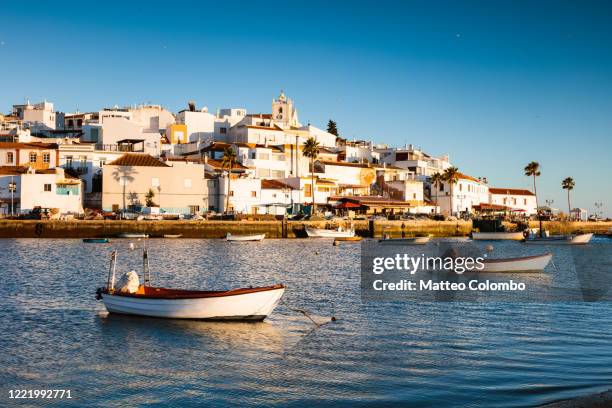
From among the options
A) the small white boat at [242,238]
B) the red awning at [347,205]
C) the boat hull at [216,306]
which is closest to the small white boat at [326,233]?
the small white boat at [242,238]

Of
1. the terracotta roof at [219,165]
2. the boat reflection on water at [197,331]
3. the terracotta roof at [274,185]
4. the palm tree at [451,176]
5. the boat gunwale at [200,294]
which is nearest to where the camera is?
the boat reflection on water at [197,331]

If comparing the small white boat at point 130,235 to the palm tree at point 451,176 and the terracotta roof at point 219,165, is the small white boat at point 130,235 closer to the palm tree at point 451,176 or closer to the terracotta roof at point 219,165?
the terracotta roof at point 219,165

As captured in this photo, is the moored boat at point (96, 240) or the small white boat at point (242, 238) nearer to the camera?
the moored boat at point (96, 240)

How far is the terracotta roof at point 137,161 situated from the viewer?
296ft

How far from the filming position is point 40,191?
84.6m

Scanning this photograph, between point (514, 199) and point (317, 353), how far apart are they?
130964 mm

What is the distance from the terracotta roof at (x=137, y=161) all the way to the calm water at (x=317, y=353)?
5487cm

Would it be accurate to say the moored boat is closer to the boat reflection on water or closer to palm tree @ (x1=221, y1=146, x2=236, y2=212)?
palm tree @ (x1=221, y1=146, x2=236, y2=212)

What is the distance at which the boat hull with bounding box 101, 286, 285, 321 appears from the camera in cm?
2584

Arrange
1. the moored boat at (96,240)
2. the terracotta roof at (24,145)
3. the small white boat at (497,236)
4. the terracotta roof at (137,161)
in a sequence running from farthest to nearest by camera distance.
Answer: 1. the small white boat at (497,236)
2. the terracotta roof at (24,145)
3. the terracotta roof at (137,161)
4. the moored boat at (96,240)

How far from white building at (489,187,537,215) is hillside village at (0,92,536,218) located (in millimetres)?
212

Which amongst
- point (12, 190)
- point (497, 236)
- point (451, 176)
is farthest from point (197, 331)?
point (451, 176)

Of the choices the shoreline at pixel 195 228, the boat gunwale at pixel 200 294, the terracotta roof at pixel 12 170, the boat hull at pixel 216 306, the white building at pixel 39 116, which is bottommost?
the boat hull at pixel 216 306

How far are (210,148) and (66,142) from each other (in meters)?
22.4
